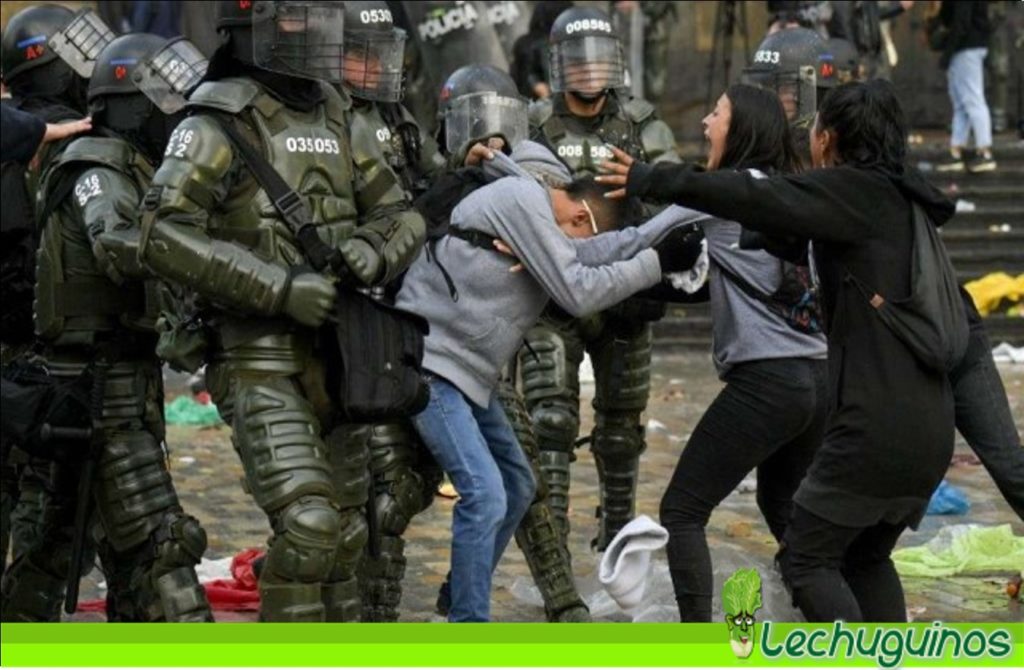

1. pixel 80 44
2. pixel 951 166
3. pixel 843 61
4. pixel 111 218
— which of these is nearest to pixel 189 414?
pixel 843 61

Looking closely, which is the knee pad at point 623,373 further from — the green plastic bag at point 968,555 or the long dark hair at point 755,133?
the long dark hair at point 755,133

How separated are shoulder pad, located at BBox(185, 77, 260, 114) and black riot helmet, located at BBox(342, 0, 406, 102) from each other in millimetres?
1289

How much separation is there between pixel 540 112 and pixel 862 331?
138 inches

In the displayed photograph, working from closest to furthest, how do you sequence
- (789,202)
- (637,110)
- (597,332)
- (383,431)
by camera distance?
(789,202) → (383,431) → (597,332) → (637,110)

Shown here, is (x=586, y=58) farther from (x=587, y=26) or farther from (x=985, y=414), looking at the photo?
(x=985, y=414)

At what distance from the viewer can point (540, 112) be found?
10.0 meters

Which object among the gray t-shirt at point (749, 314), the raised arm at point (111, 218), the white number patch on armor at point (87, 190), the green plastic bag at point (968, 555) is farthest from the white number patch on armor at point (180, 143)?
the green plastic bag at point (968, 555)

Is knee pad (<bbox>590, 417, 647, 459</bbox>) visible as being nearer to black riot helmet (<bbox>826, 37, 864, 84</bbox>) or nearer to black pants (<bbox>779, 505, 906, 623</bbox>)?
black riot helmet (<bbox>826, 37, 864, 84</bbox>)

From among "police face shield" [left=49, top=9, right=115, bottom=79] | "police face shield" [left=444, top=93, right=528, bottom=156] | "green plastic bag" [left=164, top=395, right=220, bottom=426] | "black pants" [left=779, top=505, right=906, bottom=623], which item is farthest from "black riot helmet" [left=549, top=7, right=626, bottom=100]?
"green plastic bag" [left=164, top=395, right=220, bottom=426]

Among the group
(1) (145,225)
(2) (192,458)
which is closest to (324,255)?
(1) (145,225)

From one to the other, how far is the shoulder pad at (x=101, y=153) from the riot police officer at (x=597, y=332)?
2.00m

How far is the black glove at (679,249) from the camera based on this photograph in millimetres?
7465

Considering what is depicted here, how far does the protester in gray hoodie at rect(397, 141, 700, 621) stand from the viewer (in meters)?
7.52

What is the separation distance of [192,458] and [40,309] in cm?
485
